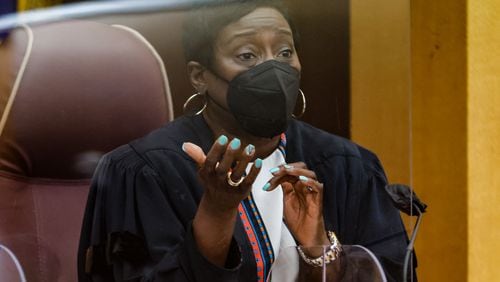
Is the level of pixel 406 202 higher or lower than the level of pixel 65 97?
lower

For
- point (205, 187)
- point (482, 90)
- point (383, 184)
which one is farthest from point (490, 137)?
point (205, 187)

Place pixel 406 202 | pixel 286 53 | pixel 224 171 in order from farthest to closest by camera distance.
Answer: pixel 406 202, pixel 286 53, pixel 224 171

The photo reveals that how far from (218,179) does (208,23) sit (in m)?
0.38

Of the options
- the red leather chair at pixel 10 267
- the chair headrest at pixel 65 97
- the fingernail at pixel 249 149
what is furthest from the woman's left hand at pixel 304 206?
the red leather chair at pixel 10 267

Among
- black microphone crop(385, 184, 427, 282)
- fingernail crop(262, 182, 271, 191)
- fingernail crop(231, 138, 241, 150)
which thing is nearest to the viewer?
fingernail crop(231, 138, 241, 150)

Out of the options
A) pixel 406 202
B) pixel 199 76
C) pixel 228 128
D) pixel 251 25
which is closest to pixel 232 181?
pixel 228 128

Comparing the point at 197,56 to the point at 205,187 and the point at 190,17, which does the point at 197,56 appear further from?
the point at 205,187

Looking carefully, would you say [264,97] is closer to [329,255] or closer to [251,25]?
[251,25]

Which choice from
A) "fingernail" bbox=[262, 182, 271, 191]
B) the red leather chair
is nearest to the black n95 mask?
"fingernail" bbox=[262, 182, 271, 191]

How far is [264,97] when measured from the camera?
214 centimetres

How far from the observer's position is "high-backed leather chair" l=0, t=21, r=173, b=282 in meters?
2.15

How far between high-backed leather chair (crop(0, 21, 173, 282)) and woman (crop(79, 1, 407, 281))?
0.05 meters

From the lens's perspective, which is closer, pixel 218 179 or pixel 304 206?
pixel 218 179

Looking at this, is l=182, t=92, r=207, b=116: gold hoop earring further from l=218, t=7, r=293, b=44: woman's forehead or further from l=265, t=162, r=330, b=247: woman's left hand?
l=265, t=162, r=330, b=247: woman's left hand
